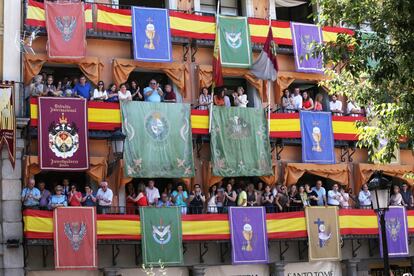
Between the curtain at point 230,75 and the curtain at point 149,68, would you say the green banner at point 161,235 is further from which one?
the curtain at point 230,75

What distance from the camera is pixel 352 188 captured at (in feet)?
96.7

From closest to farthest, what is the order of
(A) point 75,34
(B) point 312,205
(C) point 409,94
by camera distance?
(C) point 409,94
(A) point 75,34
(B) point 312,205

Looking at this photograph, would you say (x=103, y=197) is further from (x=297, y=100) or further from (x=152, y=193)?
(x=297, y=100)

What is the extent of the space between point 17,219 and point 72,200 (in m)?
1.65

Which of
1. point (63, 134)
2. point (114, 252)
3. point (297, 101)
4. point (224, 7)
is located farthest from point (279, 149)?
point (63, 134)

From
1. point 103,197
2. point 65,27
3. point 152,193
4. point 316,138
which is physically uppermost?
point 65,27

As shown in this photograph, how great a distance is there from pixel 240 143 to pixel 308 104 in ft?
11.0

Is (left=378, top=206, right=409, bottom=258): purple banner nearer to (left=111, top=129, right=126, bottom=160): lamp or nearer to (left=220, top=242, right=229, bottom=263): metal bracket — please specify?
(left=220, top=242, right=229, bottom=263): metal bracket

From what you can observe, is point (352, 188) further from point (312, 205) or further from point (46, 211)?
point (46, 211)

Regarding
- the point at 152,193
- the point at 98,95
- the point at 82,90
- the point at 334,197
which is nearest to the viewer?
the point at 98,95

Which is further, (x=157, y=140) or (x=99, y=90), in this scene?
(x=157, y=140)

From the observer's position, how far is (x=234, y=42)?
27.8 metres

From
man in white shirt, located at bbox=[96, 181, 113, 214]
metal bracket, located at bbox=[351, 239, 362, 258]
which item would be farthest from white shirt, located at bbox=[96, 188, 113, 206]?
metal bracket, located at bbox=[351, 239, 362, 258]

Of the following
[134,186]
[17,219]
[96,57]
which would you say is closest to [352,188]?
[134,186]
